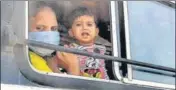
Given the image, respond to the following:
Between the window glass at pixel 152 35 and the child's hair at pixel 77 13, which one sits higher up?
the child's hair at pixel 77 13

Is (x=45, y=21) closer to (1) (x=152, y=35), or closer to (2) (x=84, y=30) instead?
(2) (x=84, y=30)

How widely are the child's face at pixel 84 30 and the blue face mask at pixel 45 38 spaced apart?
0.10m

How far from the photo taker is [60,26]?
195cm

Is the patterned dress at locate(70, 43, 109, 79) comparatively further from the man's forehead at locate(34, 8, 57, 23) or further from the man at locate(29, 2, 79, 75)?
the man's forehead at locate(34, 8, 57, 23)

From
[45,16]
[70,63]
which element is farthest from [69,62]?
[45,16]

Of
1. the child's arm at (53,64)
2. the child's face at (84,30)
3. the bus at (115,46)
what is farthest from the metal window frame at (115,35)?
the child's arm at (53,64)

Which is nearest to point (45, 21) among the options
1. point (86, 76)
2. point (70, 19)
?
point (70, 19)

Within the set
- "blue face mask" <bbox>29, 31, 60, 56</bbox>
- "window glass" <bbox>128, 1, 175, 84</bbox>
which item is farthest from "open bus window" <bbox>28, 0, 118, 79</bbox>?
"window glass" <bbox>128, 1, 175, 84</bbox>

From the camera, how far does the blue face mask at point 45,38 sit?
72.2 inches

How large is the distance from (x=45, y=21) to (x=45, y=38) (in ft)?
0.26

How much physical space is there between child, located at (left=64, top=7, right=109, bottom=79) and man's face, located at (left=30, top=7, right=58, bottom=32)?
87 millimetres

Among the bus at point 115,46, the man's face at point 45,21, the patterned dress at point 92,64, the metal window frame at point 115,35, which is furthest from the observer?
the metal window frame at point 115,35

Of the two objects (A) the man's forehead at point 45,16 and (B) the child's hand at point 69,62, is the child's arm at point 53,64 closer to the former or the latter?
(B) the child's hand at point 69,62

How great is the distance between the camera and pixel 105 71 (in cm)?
208
